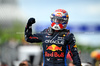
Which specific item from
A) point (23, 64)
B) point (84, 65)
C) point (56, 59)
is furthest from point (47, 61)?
point (23, 64)

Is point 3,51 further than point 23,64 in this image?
Yes

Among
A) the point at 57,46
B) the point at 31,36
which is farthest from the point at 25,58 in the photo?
the point at 57,46

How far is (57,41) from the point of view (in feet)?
12.1

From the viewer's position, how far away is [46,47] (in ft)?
12.3

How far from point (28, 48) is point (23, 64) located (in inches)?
277

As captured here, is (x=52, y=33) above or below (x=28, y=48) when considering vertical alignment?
above

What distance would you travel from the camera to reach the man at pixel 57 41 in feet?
12.1

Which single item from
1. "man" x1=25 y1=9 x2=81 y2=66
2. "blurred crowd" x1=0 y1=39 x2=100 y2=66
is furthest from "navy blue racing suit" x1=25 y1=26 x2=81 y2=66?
"blurred crowd" x1=0 y1=39 x2=100 y2=66

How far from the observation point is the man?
3.68 m

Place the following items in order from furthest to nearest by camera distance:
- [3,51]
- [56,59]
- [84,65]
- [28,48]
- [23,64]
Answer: [28,48] < [3,51] < [23,64] < [84,65] < [56,59]

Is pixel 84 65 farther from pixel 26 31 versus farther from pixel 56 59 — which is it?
pixel 26 31

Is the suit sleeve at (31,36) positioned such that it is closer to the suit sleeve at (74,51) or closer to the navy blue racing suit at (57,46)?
the navy blue racing suit at (57,46)

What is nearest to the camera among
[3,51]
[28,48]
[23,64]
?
[23,64]

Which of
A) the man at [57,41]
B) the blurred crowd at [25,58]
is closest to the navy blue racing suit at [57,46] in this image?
the man at [57,41]
